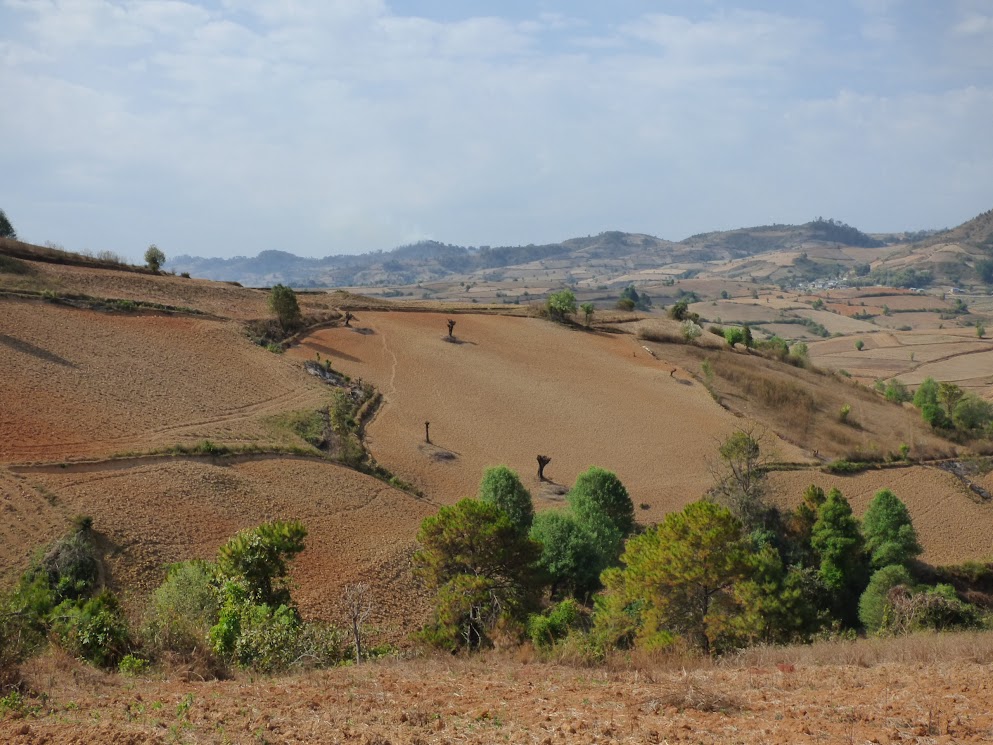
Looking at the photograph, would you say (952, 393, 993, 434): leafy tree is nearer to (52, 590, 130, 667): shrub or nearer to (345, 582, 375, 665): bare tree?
(345, 582, 375, 665): bare tree

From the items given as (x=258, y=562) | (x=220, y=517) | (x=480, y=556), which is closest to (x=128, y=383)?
(x=220, y=517)

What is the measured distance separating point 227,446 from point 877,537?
28.8 meters

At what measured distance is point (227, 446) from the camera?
3341 cm

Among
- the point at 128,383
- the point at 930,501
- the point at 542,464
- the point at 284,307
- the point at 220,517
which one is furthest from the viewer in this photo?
the point at 284,307

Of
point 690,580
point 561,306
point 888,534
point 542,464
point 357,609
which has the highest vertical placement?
point 561,306

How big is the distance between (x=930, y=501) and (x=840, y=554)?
12.7 meters

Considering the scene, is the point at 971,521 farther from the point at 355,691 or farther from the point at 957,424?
the point at 355,691

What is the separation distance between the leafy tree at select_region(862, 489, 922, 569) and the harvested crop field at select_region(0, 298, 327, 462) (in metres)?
27.7

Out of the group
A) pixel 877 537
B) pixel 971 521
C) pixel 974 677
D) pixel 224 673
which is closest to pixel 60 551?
pixel 224 673

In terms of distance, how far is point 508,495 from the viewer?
103 feet

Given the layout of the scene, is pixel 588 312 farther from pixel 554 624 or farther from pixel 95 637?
pixel 95 637

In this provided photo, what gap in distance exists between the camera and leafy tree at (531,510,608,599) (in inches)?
1086

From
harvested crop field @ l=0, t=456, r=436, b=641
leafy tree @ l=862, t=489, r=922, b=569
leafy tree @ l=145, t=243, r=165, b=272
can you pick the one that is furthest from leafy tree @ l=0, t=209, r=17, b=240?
leafy tree @ l=862, t=489, r=922, b=569

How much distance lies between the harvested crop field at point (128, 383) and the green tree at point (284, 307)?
167 inches
